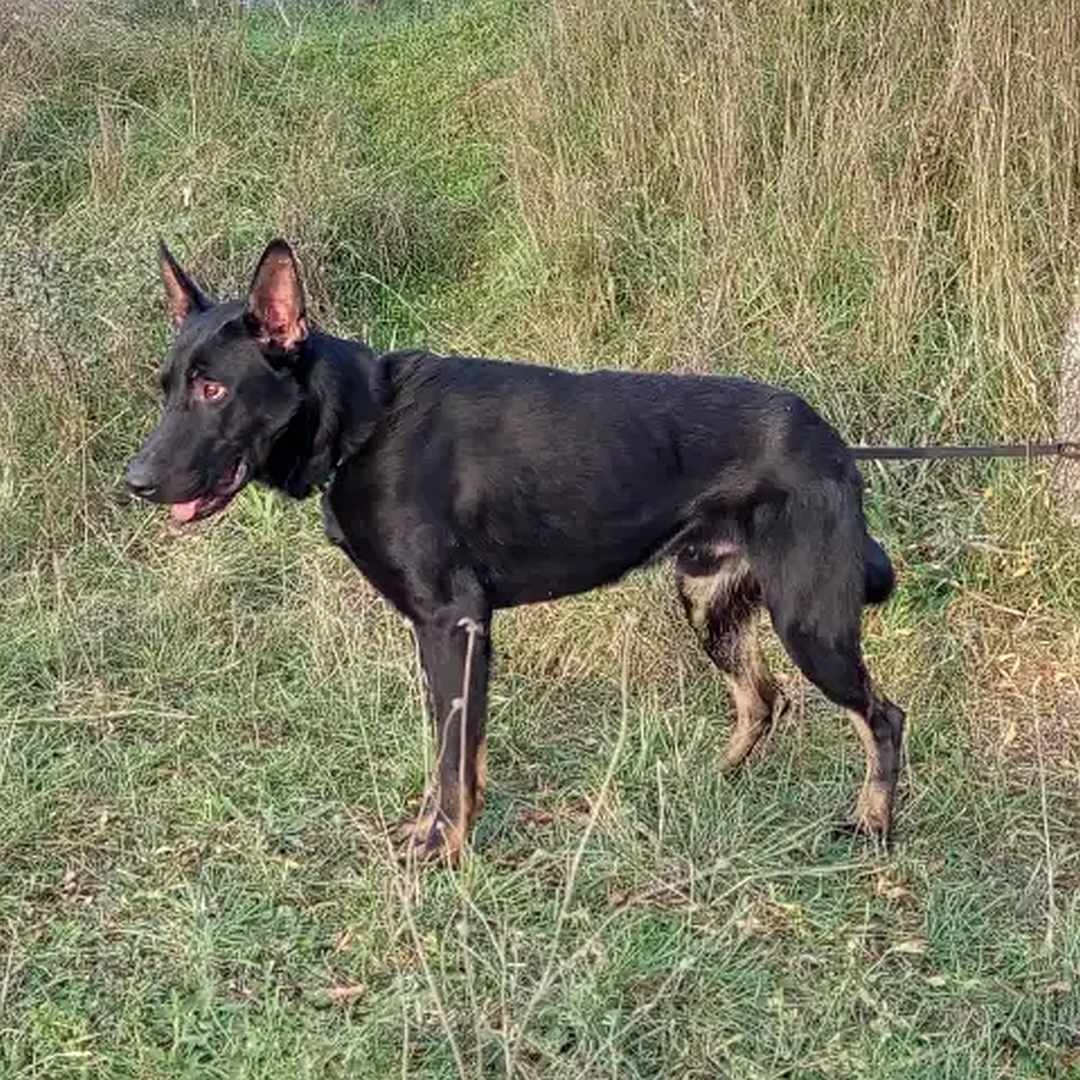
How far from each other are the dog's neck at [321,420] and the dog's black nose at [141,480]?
288 millimetres

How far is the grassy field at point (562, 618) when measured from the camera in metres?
2.91

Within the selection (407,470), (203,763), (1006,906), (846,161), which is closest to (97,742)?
(203,763)

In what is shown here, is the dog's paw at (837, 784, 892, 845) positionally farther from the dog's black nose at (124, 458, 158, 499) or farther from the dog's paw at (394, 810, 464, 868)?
the dog's black nose at (124, 458, 158, 499)

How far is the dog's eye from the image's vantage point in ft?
11.2

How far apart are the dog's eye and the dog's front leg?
73 cm

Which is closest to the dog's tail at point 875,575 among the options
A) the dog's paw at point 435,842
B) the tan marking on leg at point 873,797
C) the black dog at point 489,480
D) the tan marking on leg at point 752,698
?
the black dog at point 489,480

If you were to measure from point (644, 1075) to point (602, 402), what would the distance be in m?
1.67

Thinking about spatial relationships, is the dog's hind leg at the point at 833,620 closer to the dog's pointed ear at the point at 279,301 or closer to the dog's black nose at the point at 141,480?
the dog's pointed ear at the point at 279,301

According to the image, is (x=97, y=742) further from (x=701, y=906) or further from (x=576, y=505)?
(x=701, y=906)

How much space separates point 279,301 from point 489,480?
67 centimetres

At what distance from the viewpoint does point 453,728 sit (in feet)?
11.5

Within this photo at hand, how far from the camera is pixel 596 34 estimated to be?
23.3ft

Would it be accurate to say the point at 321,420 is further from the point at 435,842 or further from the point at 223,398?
the point at 435,842

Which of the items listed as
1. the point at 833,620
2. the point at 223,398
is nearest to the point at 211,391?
the point at 223,398
